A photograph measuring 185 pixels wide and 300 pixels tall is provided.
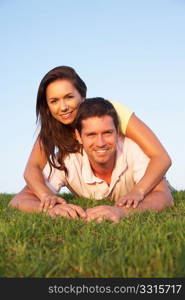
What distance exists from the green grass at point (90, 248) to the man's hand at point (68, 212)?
0.19 meters

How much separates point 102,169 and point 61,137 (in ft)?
2.44

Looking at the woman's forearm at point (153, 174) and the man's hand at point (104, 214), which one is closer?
the man's hand at point (104, 214)

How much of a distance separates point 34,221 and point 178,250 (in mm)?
1788

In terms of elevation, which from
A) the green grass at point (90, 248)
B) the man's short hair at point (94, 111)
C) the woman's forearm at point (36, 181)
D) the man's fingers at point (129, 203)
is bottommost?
the green grass at point (90, 248)

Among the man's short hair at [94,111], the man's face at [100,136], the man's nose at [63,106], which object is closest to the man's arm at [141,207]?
the man's face at [100,136]

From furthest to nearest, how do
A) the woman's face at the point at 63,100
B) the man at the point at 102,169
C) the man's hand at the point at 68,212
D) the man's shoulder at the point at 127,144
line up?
the man's shoulder at the point at 127,144 < the woman's face at the point at 63,100 < the man at the point at 102,169 < the man's hand at the point at 68,212

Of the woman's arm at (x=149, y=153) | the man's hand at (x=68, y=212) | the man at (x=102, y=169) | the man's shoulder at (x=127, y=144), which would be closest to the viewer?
the man's hand at (x=68, y=212)

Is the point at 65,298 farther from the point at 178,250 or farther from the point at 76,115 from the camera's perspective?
the point at 76,115

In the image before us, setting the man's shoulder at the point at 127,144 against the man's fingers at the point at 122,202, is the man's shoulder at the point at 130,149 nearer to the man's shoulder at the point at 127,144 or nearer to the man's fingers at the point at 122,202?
the man's shoulder at the point at 127,144

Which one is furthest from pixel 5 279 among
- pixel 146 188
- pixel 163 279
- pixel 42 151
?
pixel 42 151

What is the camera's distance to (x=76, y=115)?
590 cm

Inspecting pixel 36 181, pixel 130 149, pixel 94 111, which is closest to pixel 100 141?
pixel 94 111

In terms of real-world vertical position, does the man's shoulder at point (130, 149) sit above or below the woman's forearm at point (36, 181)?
above

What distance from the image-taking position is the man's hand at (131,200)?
510cm
